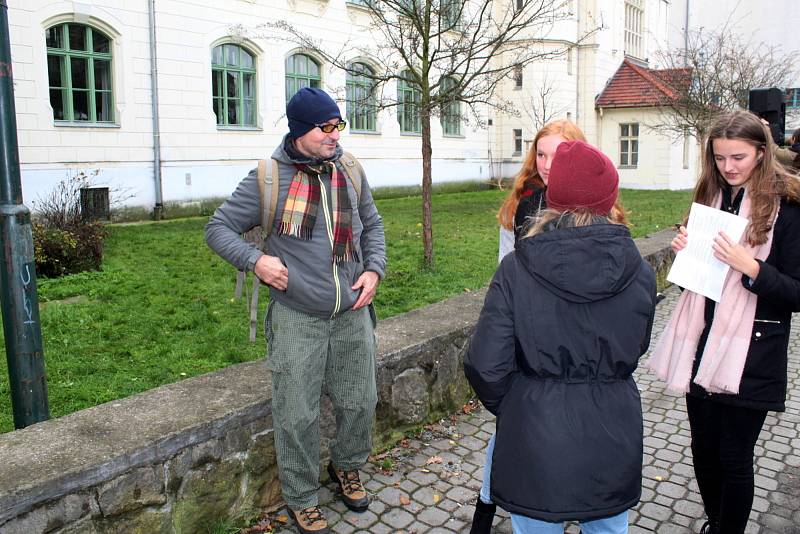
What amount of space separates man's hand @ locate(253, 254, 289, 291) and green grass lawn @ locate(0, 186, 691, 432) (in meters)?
1.74

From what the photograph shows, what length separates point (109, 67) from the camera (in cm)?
1548

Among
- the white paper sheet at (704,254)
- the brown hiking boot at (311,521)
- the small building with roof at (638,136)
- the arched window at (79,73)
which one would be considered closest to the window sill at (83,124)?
the arched window at (79,73)

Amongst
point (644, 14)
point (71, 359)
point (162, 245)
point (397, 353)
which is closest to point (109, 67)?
point (162, 245)

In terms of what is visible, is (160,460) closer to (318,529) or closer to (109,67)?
(318,529)

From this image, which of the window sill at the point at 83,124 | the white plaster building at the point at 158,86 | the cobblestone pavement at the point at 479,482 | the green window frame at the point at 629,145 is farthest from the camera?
the green window frame at the point at 629,145

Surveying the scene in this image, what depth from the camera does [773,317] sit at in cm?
296

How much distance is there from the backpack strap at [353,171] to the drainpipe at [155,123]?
13.5m

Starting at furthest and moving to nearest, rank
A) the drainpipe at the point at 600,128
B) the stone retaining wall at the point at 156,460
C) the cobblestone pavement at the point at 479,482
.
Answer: the drainpipe at the point at 600,128 < the cobblestone pavement at the point at 479,482 < the stone retaining wall at the point at 156,460

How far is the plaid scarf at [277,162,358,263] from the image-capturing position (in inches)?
125

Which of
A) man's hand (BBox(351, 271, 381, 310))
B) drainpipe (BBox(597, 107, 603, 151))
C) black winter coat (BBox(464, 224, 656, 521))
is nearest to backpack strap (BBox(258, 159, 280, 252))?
man's hand (BBox(351, 271, 381, 310))

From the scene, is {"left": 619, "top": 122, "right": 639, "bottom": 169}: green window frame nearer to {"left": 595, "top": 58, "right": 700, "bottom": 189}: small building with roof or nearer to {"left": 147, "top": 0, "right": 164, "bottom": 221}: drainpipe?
{"left": 595, "top": 58, "right": 700, "bottom": 189}: small building with roof

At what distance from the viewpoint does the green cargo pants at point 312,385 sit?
10.5 feet

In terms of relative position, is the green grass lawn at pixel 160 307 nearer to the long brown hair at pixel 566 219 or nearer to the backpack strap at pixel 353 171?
the backpack strap at pixel 353 171

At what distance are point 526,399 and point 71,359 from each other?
3736 mm
